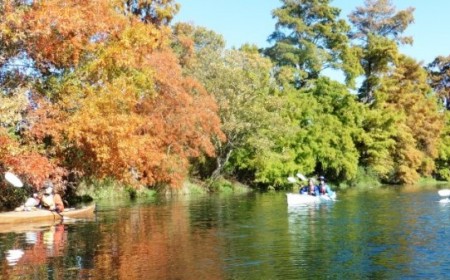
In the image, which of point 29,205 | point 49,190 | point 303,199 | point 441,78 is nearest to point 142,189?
point 303,199

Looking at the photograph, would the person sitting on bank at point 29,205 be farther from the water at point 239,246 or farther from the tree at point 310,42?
the tree at point 310,42

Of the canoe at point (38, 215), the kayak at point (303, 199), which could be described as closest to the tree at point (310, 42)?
the kayak at point (303, 199)

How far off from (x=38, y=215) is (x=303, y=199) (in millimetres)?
16616

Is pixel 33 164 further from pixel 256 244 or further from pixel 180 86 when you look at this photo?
pixel 180 86

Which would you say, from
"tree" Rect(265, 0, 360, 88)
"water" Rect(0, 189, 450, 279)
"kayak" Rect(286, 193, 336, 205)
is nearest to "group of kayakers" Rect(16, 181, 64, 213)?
"water" Rect(0, 189, 450, 279)

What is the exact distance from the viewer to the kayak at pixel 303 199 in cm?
3655

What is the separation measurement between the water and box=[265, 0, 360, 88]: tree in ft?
125

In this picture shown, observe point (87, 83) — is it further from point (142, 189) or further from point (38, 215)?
point (142, 189)

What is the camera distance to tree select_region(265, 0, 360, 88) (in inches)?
2653

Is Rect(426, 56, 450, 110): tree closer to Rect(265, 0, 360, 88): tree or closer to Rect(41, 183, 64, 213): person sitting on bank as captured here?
Rect(265, 0, 360, 88): tree

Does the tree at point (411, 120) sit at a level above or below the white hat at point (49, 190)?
above

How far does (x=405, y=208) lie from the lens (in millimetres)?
32406

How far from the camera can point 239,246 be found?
62.5ft

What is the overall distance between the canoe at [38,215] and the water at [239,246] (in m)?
0.99
